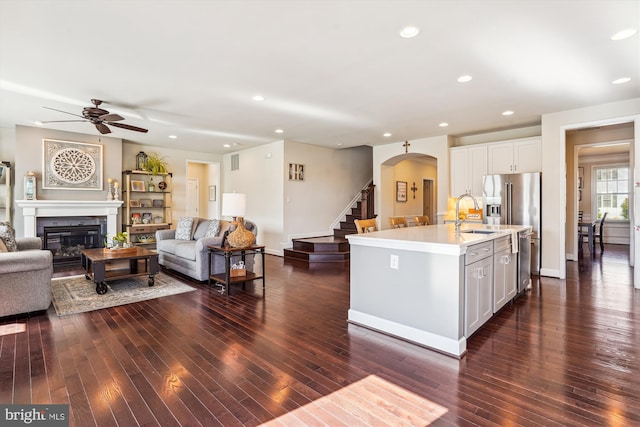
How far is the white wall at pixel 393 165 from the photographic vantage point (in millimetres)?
6875

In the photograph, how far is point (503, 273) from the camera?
3.44m

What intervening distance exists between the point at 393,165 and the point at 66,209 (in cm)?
736

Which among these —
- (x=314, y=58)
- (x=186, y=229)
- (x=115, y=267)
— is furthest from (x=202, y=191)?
(x=314, y=58)

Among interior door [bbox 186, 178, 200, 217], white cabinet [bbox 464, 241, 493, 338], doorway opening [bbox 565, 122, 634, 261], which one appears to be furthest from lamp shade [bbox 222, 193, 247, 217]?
doorway opening [bbox 565, 122, 634, 261]

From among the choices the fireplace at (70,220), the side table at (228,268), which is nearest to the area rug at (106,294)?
the side table at (228,268)

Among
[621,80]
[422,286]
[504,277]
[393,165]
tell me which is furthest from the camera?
[393,165]

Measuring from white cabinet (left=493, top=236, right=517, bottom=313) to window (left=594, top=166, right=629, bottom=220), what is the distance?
306 inches

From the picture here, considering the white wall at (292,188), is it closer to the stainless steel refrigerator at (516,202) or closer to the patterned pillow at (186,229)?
the patterned pillow at (186,229)

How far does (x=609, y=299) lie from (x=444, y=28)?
3809 mm

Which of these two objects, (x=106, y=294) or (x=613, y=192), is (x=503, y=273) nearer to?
(x=106, y=294)

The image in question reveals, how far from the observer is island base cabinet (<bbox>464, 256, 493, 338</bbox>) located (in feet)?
Result: 8.60

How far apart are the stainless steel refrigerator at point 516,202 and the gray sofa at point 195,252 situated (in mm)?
4115

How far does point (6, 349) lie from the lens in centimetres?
261

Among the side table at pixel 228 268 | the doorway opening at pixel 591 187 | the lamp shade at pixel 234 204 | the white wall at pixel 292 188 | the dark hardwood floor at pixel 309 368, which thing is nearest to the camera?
the dark hardwood floor at pixel 309 368
